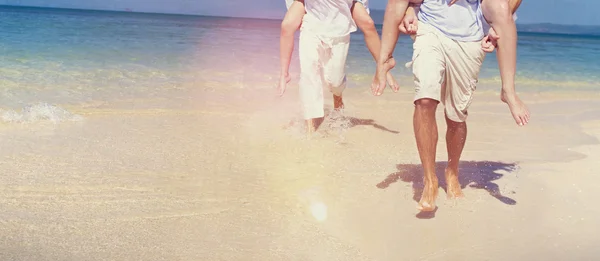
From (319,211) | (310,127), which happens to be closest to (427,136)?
(319,211)

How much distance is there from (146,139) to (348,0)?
6.71 feet

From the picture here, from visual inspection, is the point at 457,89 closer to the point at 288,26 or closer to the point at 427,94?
the point at 427,94

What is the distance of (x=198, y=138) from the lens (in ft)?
23.2

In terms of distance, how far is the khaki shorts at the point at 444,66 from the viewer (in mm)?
4828

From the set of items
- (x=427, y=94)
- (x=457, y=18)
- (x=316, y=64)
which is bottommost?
(x=316, y=64)

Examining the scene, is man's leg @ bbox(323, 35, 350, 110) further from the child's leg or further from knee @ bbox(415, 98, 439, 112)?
knee @ bbox(415, 98, 439, 112)

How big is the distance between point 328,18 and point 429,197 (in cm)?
286

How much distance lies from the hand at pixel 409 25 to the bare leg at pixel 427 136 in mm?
425

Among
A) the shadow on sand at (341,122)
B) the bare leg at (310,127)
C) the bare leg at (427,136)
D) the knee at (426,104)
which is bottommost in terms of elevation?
the shadow on sand at (341,122)

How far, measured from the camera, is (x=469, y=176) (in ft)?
19.6

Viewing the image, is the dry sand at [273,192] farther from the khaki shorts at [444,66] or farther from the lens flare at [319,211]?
the khaki shorts at [444,66]

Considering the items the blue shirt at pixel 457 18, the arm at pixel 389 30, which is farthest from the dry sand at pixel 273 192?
the blue shirt at pixel 457 18

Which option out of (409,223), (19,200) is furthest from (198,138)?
(409,223)

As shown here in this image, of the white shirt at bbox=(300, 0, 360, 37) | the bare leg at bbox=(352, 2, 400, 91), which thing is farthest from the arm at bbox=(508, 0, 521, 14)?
the white shirt at bbox=(300, 0, 360, 37)
